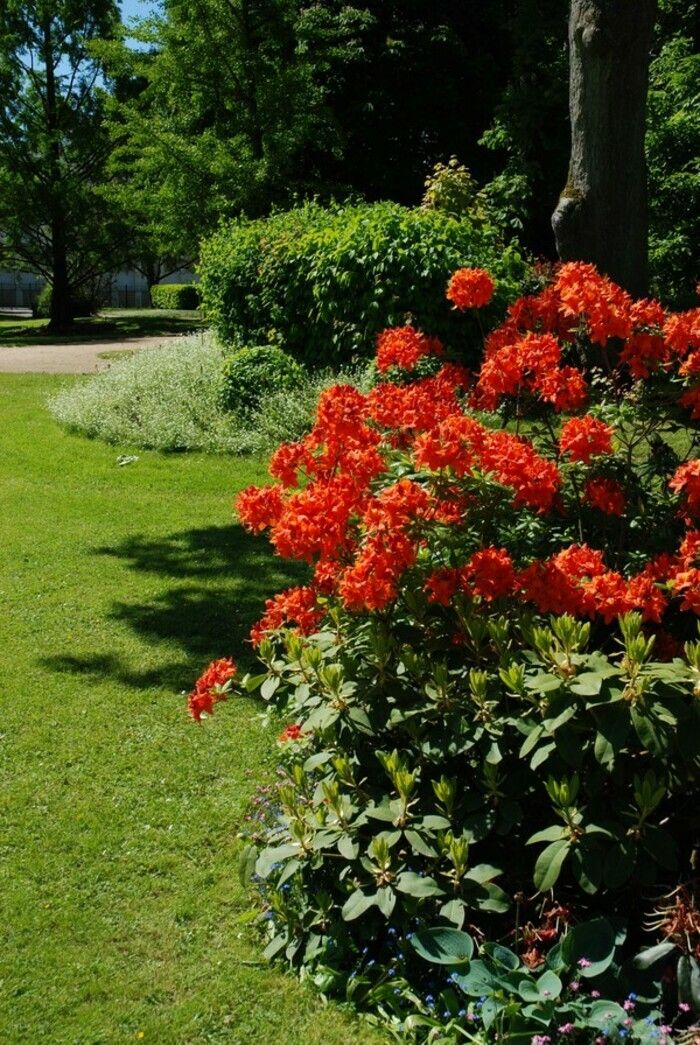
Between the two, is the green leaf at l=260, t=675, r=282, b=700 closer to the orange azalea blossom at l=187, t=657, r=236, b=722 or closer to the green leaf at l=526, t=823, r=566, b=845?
the orange azalea blossom at l=187, t=657, r=236, b=722

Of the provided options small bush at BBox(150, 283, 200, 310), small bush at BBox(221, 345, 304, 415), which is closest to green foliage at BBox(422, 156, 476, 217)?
small bush at BBox(221, 345, 304, 415)

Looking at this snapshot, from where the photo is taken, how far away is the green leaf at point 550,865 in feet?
7.66

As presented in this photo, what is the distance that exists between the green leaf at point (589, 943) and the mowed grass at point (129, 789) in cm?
54

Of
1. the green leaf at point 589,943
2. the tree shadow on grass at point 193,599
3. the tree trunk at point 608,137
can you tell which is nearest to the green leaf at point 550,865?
the green leaf at point 589,943

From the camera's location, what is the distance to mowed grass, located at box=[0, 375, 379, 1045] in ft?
8.80

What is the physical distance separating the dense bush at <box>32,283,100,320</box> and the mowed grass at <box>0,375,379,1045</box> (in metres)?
26.1

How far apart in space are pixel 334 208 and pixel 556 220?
285 inches

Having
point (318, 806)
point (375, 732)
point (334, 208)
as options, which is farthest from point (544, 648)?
point (334, 208)

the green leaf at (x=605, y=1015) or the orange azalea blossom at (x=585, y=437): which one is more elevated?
the orange azalea blossom at (x=585, y=437)

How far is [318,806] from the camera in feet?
9.31

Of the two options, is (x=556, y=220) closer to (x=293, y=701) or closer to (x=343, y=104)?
(x=293, y=701)

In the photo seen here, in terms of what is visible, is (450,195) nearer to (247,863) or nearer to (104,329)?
(247,863)

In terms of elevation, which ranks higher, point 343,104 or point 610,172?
point 343,104

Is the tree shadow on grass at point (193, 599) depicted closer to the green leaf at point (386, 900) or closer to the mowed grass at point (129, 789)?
the mowed grass at point (129, 789)
